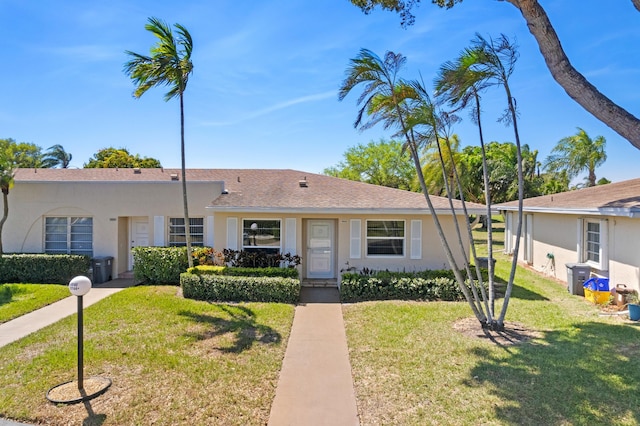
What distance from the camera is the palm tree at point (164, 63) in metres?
9.61

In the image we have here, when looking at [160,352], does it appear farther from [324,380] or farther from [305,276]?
[305,276]

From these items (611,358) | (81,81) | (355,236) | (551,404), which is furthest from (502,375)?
(81,81)

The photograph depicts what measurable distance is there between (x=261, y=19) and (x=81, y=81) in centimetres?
797

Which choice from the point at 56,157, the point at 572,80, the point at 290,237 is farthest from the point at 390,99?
the point at 56,157

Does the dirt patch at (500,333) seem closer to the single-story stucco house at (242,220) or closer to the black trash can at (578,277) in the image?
the single-story stucco house at (242,220)

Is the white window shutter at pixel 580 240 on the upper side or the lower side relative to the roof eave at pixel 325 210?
lower

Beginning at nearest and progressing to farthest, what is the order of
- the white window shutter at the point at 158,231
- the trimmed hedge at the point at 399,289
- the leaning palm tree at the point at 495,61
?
the leaning palm tree at the point at 495,61 < the trimmed hedge at the point at 399,289 < the white window shutter at the point at 158,231

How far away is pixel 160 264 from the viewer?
1216cm

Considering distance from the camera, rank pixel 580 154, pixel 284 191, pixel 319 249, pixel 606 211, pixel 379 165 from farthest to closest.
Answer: pixel 379 165
pixel 580 154
pixel 284 191
pixel 319 249
pixel 606 211

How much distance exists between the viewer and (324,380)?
5.49m

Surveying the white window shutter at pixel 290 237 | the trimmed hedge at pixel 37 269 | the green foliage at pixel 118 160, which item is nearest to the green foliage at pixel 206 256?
the white window shutter at pixel 290 237

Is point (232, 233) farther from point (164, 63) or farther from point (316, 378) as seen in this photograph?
point (316, 378)

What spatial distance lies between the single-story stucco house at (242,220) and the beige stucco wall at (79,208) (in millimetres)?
39

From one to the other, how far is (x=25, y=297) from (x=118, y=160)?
29.2m
